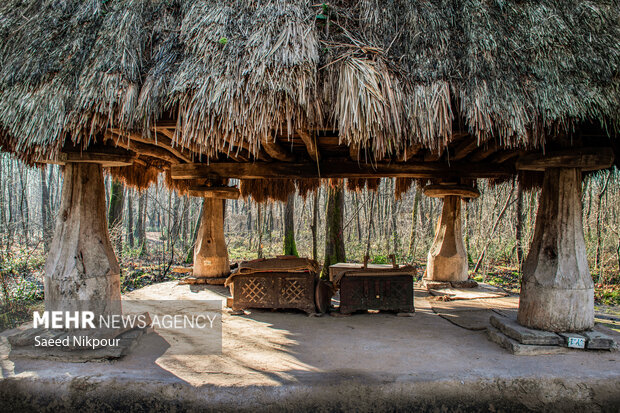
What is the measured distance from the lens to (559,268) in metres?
3.54

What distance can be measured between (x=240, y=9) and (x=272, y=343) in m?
3.46

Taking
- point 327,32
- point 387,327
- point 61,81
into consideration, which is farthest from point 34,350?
point 327,32

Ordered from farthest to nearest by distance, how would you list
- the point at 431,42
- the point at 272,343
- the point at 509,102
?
1. the point at 272,343
2. the point at 431,42
3. the point at 509,102

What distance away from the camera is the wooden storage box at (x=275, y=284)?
4.83 meters

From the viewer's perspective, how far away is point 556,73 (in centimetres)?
320

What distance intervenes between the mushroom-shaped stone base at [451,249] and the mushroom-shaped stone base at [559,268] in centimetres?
281

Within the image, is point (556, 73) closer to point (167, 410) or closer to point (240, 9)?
point (240, 9)

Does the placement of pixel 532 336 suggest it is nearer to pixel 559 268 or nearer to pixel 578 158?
pixel 559 268

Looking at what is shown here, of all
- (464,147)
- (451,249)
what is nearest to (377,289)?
(464,147)

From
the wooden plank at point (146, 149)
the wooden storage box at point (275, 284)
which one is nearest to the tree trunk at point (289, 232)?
the wooden storage box at point (275, 284)

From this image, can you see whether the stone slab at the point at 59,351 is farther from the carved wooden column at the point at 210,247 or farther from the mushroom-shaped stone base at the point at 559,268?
the mushroom-shaped stone base at the point at 559,268

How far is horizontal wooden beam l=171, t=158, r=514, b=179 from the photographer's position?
5.41m

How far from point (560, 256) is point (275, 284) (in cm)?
332

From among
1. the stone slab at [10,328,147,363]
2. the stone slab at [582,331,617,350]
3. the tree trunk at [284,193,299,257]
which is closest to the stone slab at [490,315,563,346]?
the stone slab at [582,331,617,350]
